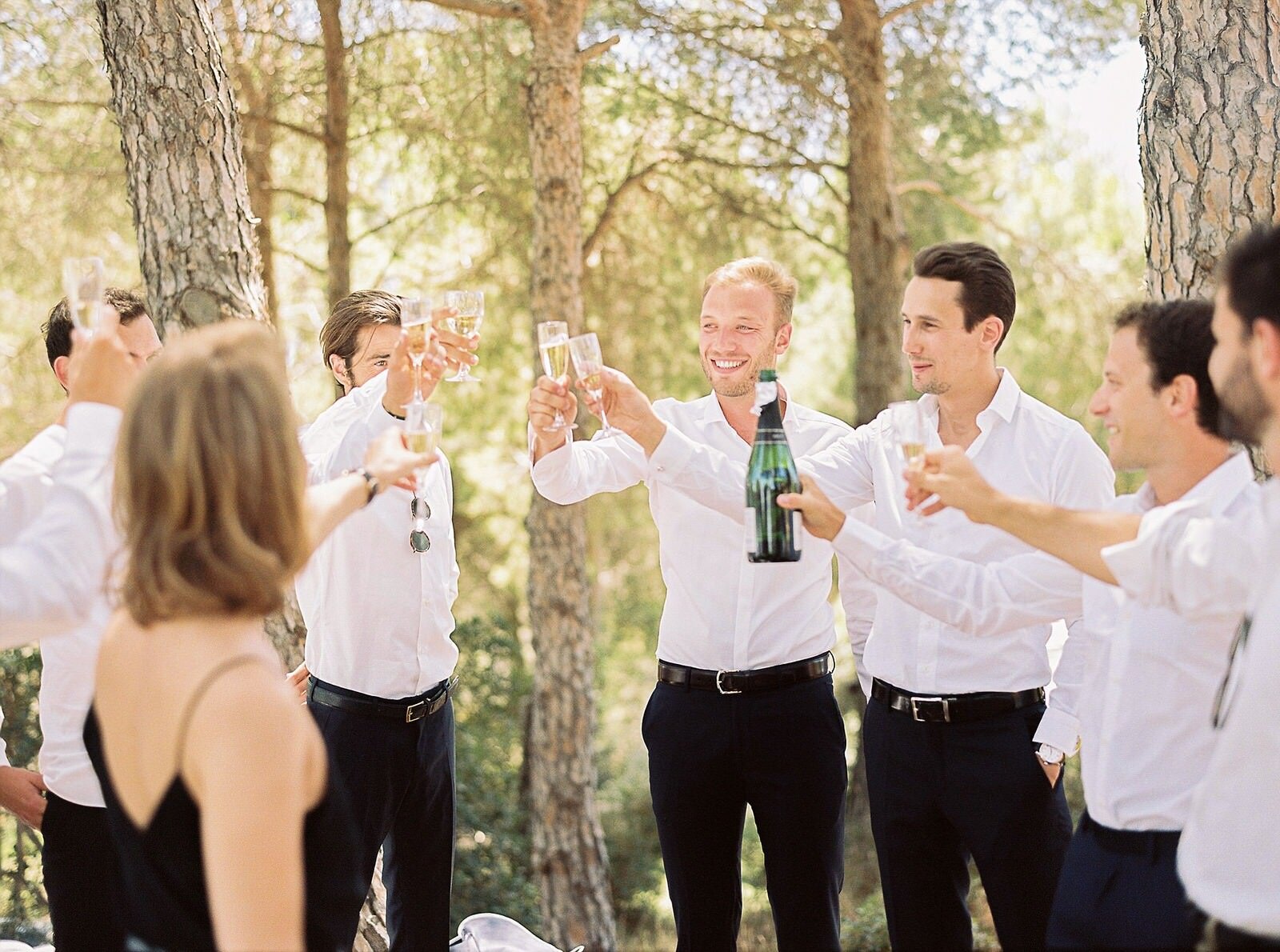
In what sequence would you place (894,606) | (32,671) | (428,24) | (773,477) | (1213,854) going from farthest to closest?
(428,24) → (32,671) → (894,606) → (773,477) → (1213,854)

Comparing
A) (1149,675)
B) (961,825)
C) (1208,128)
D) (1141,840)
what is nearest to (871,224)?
(1208,128)

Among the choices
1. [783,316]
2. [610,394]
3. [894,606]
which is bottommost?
[894,606]

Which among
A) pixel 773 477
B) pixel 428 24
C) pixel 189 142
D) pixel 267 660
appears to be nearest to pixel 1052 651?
pixel 773 477

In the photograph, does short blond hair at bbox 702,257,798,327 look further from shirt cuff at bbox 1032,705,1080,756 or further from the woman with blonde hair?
the woman with blonde hair

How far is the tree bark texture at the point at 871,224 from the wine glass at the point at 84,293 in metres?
7.04

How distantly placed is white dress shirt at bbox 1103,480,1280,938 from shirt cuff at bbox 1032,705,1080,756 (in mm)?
997

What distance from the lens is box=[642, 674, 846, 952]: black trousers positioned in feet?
11.9

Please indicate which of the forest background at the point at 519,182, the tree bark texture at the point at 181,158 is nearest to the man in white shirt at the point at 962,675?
the tree bark texture at the point at 181,158

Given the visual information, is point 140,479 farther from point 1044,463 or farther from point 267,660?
point 1044,463

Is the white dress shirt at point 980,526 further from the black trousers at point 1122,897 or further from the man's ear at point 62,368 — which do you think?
the man's ear at point 62,368

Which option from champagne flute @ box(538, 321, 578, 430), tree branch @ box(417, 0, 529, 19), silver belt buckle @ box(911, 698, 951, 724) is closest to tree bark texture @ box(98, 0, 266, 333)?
champagne flute @ box(538, 321, 578, 430)

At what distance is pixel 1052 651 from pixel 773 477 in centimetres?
107

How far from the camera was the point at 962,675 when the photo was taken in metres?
3.38

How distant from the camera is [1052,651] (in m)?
3.59
